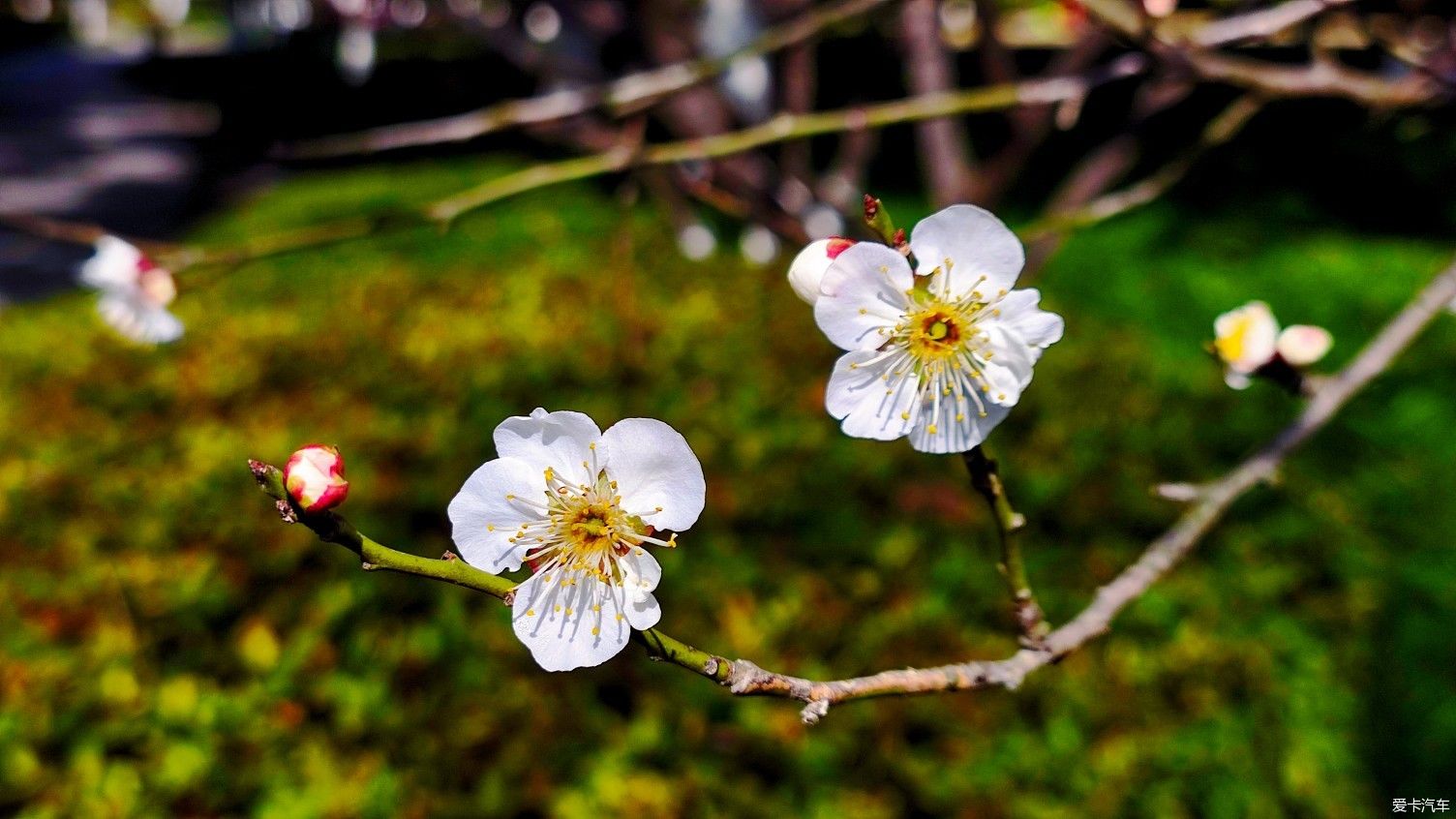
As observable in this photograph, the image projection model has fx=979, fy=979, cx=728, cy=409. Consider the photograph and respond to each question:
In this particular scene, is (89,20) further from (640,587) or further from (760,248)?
(640,587)

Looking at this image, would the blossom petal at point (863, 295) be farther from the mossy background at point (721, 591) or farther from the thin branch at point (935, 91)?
the thin branch at point (935, 91)

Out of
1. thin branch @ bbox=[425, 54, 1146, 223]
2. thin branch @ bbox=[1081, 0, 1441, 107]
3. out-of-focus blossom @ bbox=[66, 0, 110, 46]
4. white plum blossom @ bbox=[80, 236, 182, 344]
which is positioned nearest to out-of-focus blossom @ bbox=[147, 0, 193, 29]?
out-of-focus blossom @ bbox=[66, 0, 110, 46]

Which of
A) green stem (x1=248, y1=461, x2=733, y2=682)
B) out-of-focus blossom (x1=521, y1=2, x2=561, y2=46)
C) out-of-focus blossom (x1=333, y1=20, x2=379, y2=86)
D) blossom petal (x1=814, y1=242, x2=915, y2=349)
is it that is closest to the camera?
green stem (x1=248, y1=461, x2=733, y2=682)

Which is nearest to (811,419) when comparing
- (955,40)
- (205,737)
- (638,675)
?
(638,675)

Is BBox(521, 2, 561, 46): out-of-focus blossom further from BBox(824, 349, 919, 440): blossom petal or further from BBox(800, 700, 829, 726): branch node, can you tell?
BBox(800, 700, 829, 726): branch node

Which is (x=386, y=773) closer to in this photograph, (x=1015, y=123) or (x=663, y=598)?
(x=663, y=598)

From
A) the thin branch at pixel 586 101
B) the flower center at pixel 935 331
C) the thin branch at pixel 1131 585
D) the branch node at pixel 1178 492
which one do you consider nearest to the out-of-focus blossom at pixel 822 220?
the thin branch at pixel 586 101
